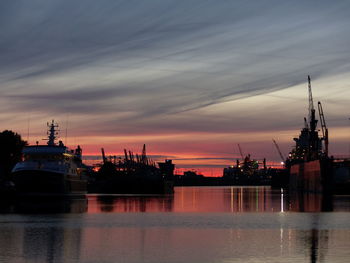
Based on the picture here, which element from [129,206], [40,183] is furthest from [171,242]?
[40,183]

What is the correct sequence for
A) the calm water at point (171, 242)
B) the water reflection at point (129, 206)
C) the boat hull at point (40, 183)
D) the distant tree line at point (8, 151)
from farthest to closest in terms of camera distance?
the distant tree line at point (8, 151) < the boat hull at point (40, 183) < the water reflection at point (129, 206) < the calm water at point (171, 242)

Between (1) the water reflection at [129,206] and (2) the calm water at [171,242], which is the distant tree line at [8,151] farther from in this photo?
(2) the calm water at [171,242]

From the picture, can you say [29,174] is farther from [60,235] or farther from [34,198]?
[60,235]

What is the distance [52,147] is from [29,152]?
4735mm

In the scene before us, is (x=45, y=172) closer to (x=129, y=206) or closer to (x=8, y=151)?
(x=129, y=206)

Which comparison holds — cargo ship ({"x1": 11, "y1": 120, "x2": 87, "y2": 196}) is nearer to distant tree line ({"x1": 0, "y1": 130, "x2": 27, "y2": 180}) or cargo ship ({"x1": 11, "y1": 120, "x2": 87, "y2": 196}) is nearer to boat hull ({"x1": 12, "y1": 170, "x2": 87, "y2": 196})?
boat hull ({"x1": 12, "y1": 170, "x2": 87, "y2": 196})

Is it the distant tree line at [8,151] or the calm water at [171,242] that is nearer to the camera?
the calm water at [171,242]

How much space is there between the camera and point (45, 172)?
126 metres

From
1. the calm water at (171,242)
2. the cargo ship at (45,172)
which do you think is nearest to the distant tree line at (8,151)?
the cargo ship at (45,172)

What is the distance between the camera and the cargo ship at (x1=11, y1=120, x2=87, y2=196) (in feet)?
408

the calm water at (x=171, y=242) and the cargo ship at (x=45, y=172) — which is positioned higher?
the cargo ship at (x=45, y=172)

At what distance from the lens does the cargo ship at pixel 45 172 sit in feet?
408

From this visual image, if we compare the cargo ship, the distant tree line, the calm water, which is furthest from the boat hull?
the distant tree line

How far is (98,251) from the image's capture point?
41.1 meters
